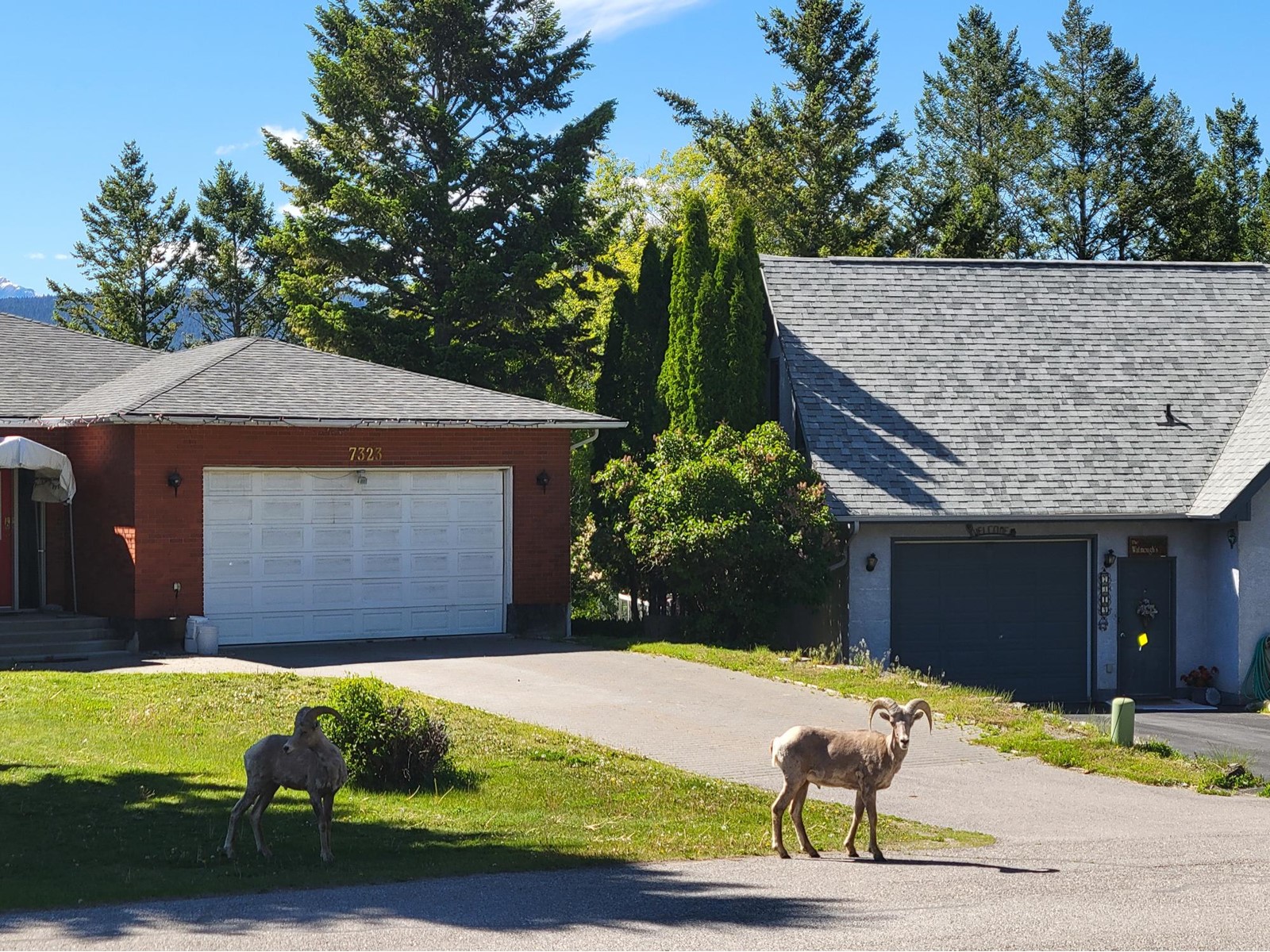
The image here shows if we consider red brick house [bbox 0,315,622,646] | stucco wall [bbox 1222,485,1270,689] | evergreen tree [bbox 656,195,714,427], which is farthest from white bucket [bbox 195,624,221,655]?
stucco wall [bbox 1222,485,1270,689]

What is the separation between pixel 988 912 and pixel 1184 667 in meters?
16.3

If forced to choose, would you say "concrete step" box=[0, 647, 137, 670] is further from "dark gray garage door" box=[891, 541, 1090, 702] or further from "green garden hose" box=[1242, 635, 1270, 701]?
"green garden hose" box=[1242, 635, 1270, 701]

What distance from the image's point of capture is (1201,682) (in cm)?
2298

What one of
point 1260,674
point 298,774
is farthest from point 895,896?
point 1260,674

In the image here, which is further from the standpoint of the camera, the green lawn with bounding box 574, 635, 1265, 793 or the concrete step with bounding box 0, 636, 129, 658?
the concrete step with bounding box 0, 636, 129, 658

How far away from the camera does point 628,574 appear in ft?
79.8

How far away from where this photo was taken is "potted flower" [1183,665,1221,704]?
22.9 metres

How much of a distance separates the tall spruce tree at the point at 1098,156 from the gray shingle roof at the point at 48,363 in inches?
1390

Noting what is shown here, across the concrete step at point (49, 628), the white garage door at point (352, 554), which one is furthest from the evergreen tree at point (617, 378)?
the concrete step at point (49, 628)

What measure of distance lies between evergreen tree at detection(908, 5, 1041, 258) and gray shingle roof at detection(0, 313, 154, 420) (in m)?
34.6

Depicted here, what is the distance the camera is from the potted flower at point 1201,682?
22.9m

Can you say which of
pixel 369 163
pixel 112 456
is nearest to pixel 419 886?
pixel 112 456

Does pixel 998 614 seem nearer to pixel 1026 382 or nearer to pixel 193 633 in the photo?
pixel 1026 382

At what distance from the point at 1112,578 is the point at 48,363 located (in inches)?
692
